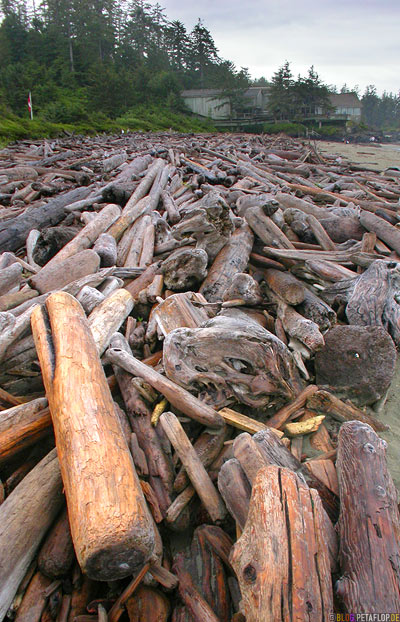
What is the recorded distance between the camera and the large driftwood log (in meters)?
2.69

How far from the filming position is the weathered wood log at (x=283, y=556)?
1.41 metres

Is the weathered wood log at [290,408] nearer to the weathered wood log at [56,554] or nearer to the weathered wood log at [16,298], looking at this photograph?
the weathered wood log at [56,554]

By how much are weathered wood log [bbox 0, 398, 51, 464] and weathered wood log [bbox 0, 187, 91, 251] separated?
4.10 metres

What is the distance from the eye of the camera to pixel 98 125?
99.1ft

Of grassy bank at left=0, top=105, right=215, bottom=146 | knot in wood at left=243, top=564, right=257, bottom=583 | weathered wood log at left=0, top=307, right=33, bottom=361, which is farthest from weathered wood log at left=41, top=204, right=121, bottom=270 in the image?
grassy bank at left=0, top=105, right=215, bottom=146

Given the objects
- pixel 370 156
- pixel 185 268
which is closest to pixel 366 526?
pixel 185 268

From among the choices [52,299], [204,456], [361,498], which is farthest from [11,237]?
[361,498]

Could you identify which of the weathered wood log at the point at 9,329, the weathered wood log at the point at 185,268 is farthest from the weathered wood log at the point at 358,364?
the weathered wood log at the point at 9,329

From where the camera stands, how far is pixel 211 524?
212cm

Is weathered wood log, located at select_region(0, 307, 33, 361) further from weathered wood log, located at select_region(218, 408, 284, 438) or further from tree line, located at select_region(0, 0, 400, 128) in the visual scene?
tree line, located at select_region(0, 0, 400, 128)

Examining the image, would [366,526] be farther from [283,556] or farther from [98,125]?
[98,125]

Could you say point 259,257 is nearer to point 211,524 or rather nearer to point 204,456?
point 204,456

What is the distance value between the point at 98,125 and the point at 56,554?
1318 inches

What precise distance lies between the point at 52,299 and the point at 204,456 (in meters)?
1.67
